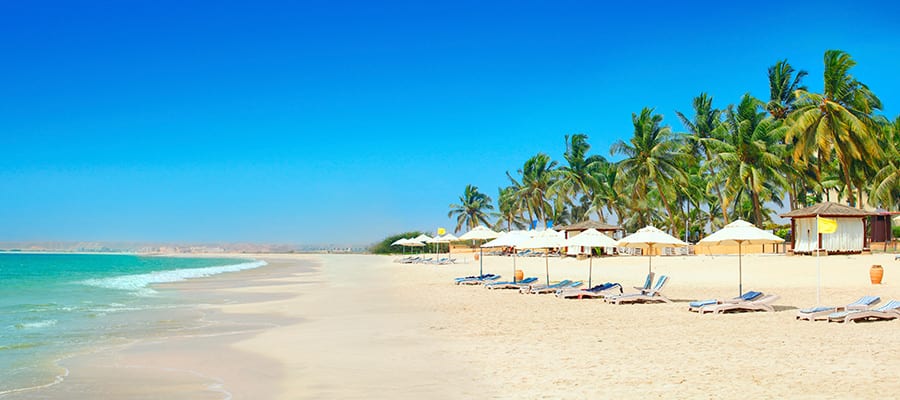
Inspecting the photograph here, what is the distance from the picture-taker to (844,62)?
31781 millimetres

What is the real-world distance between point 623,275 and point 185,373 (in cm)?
1957

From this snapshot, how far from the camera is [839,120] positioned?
31.3 metres

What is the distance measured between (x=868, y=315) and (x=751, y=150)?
27.8 meters

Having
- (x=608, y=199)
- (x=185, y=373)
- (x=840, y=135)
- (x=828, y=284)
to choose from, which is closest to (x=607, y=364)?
(x=185, y=373)

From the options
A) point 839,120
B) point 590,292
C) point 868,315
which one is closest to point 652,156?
point 839,120

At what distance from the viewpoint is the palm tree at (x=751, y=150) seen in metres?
36.3

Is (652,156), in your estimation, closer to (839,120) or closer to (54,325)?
(839,120)

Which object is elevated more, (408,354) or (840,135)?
(840,135)

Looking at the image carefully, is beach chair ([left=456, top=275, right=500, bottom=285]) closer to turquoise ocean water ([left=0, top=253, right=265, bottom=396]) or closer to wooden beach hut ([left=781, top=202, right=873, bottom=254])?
turquoise ocean water ([left=0, top=253, right=265, bottom=396])

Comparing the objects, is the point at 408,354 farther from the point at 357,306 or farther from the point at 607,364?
the point at 357,306

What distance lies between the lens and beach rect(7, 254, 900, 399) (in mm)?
7082

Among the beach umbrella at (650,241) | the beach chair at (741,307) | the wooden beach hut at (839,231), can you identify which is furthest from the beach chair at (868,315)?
the wooden beach hut at (839,231)

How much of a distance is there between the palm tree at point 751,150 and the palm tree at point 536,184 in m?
18.3

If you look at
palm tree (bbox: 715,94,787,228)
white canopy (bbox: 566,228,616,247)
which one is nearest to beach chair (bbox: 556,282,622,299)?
white canopy (bbox: 566,228,616,247)
